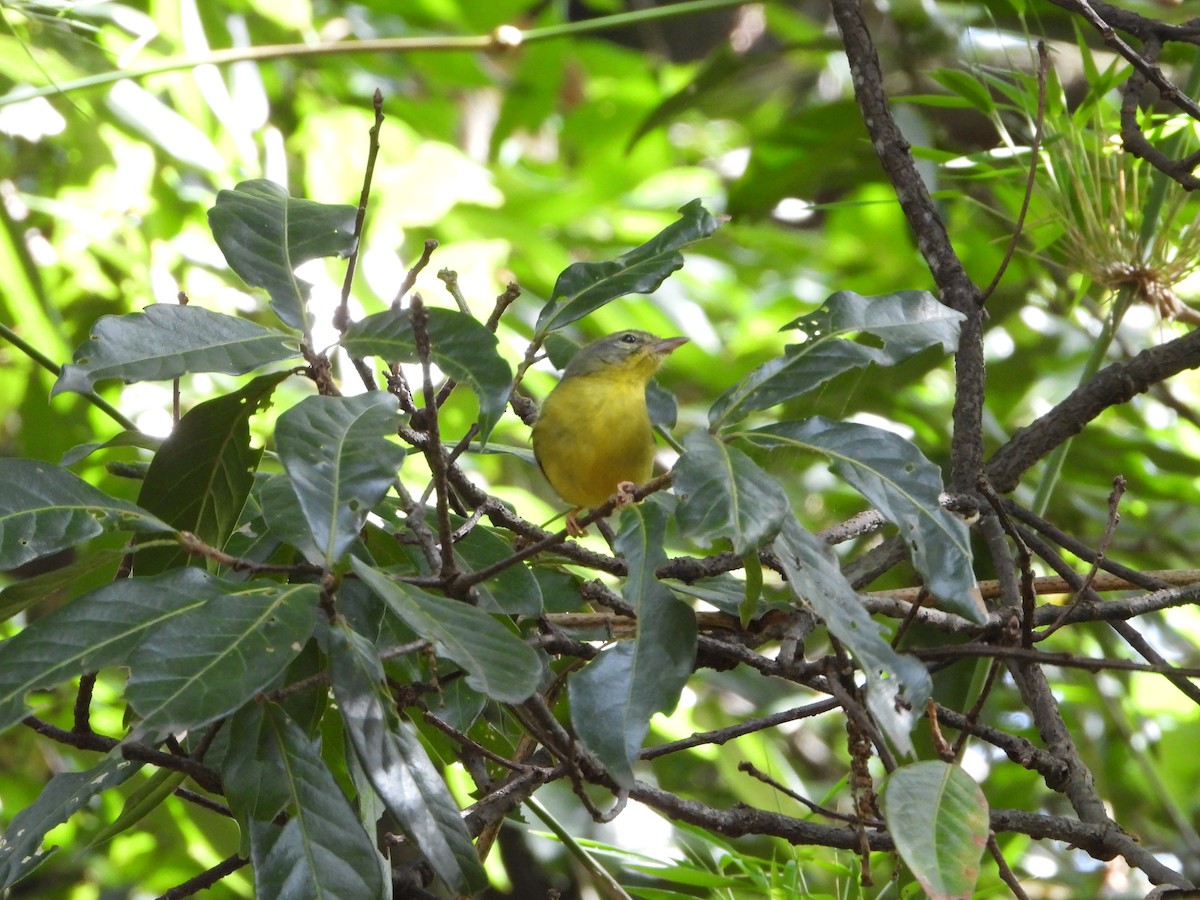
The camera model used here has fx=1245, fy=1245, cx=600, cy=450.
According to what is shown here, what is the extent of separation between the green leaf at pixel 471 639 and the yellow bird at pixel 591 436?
1.39 m

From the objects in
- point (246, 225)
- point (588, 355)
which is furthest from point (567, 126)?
point (246, 225)

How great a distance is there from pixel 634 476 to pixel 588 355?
0.91 ft

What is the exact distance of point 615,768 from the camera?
1.16 metres

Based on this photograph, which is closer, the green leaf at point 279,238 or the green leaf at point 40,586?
the green leaf at point 40,586

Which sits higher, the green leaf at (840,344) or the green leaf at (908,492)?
the green leaf at (840,344)

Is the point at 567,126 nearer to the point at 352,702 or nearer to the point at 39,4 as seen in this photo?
the point at 39,4

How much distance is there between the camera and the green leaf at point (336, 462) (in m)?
1.17

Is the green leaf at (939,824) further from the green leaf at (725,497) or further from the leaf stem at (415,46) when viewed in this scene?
the leaf stem at (415,46)

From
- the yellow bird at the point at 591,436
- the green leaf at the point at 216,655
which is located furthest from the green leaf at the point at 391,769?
the yellow bird at the point at 591,436

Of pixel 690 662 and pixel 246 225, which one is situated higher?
pixel 246 225

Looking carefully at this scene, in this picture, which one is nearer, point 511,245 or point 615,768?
point 615,768

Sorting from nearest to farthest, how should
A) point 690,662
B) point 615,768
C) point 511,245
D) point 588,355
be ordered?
point 615,768 < point 690,662 < point 588,355 < point 511,245

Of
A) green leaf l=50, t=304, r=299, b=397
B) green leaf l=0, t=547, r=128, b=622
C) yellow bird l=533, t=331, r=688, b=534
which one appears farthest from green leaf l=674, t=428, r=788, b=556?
yellow bird l=533, t=331, r=688, b=534

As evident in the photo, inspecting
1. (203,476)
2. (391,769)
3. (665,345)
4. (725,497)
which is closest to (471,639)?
(391,769)
